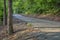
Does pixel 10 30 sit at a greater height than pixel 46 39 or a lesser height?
lesser

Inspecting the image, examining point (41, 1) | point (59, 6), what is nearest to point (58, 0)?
point (59, 6)

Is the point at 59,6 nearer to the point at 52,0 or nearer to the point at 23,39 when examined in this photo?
the point at 52,0

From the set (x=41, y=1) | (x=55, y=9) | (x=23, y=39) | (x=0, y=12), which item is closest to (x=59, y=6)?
(x=55, y=9)

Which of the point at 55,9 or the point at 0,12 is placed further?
the point at 55,9

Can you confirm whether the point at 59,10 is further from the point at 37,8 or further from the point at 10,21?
the point at 10,21

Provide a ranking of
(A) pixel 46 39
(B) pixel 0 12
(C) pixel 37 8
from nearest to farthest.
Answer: (A) pixel 46 39 < (B) pixel 0 12 < (C) pixel 37 8

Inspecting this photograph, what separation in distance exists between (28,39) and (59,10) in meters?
23.2

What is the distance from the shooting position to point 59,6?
36375 millimetres

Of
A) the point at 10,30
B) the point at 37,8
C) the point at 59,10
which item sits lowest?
the point at 37,8

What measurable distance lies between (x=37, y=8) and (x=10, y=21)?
32392 mm

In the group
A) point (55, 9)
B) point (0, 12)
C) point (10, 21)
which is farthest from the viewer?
point (55, 9)

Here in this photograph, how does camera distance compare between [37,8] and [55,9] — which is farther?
[37,8]

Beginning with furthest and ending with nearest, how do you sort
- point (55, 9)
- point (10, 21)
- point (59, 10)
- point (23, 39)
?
1. point (55, 9)
2. point (59, 10)
3. point (10, 21)
4. point (23, 39)

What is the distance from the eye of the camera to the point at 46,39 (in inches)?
471
